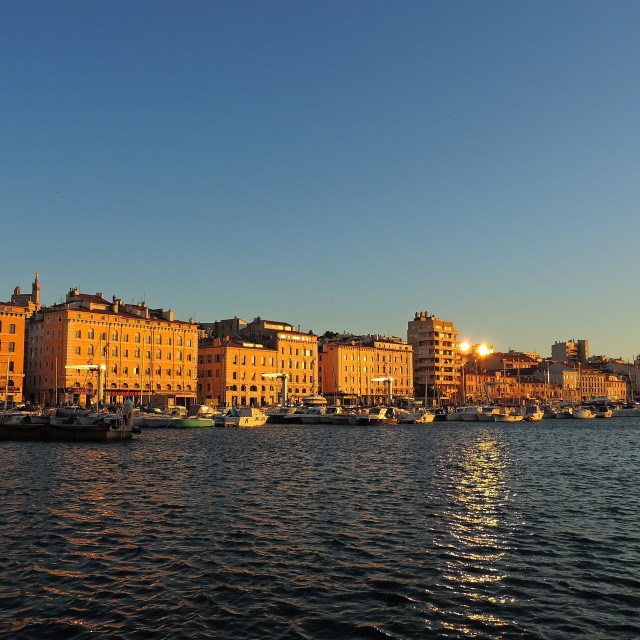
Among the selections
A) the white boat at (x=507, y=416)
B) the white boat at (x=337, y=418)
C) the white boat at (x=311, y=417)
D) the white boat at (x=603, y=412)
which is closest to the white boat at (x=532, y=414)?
the white boat at (x=507, y=416)

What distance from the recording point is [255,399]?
146 m

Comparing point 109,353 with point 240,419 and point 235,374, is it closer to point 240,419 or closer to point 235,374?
point 235,374

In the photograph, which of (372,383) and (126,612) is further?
(372,383)

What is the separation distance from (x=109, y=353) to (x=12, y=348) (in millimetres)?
15886

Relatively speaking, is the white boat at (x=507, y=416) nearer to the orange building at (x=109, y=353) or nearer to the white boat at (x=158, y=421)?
the orange building at (x=109, y=353)

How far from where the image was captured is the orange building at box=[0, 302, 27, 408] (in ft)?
363

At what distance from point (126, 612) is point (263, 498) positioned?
14881 millimetres

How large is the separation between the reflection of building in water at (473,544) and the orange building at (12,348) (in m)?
92.5

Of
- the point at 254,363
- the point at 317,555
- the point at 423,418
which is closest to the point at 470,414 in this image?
the point at 423,418

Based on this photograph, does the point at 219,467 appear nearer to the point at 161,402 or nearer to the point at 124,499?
the point at 124,499

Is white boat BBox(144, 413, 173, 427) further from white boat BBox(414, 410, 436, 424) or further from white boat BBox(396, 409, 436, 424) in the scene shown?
white boat BBox(414, 410, 436, 424)

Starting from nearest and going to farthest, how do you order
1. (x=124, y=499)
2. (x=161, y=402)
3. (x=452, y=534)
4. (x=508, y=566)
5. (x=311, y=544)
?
(x=508, y=566), (x=311, y=544), (x=452, y=534), (x=124, y=499), (x=161, y=402)

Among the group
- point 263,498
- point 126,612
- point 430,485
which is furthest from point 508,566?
point 430,485

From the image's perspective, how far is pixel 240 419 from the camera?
98938mm
